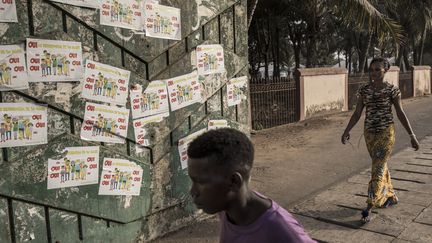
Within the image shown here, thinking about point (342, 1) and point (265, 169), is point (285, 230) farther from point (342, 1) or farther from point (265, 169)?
point (342, 1)

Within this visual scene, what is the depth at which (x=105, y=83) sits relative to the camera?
10.9 ft

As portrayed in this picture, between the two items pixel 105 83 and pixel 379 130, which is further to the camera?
pixel 379 130

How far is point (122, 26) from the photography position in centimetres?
341

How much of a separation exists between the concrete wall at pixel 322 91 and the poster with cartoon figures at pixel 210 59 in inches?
335

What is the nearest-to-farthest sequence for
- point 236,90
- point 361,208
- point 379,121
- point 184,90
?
point 184,90 → point 379,121 → point 236,90 → point 361,208

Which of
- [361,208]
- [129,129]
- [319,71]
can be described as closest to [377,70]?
[361,208]

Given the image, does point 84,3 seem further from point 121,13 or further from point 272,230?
point 272,230

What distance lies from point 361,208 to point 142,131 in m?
2.69

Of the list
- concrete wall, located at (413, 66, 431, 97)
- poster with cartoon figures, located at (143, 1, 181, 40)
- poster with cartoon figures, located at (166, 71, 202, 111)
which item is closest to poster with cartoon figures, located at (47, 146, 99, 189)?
poster with cartoon figures, located at (166, 71, 202, 111)

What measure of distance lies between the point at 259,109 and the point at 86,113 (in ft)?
26.7

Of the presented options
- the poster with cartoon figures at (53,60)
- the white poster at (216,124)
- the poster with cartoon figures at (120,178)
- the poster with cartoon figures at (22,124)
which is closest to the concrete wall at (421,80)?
the white poster at (216,124)

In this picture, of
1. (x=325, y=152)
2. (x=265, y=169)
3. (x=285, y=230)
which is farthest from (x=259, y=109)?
(x=285, y=230)

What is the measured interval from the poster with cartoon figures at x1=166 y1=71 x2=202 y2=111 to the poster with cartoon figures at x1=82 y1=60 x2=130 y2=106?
0.50 meters

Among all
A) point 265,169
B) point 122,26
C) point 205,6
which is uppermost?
point 205,6
